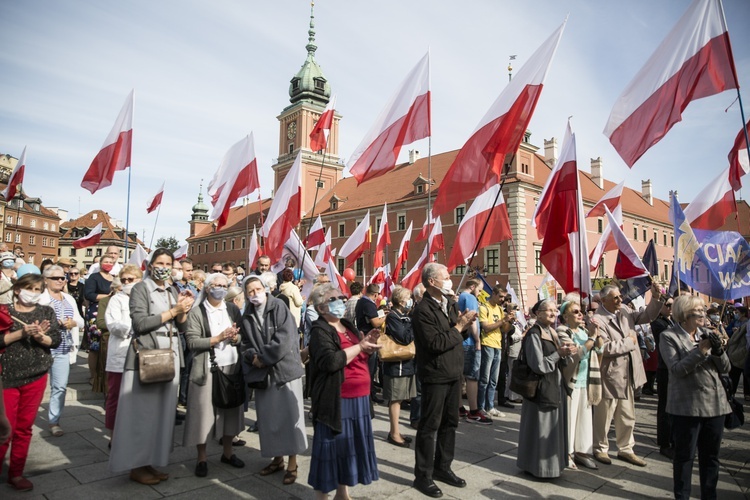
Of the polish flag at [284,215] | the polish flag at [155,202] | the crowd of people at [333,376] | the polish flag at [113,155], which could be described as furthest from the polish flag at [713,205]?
the polish flag at [155,202]

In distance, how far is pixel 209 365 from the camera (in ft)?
16.0

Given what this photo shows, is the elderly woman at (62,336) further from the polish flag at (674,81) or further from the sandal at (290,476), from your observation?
the polish flag at (674,81)

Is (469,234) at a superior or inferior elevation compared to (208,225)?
inferior

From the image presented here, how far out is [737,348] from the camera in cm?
612

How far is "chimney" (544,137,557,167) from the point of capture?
4666cm

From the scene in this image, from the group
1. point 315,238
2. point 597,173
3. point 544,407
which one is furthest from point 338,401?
point 597,173

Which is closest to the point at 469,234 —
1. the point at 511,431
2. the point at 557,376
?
the point at 511,431

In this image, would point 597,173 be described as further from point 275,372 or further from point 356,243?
point 275,372

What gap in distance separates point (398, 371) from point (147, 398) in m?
3.11

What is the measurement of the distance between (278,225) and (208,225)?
3023 inches

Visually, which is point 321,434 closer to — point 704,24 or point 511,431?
point 511,431

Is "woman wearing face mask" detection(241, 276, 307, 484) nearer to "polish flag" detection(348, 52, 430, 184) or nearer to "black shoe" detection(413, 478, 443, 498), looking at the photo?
"black shoe" detection(413, 478, 443, 498)

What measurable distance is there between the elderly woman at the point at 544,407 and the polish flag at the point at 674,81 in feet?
7.93

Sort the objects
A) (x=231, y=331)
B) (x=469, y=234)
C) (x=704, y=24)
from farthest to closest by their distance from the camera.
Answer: (x=469, y=234)
(x=704, y=24)
(x=231, y=331)
